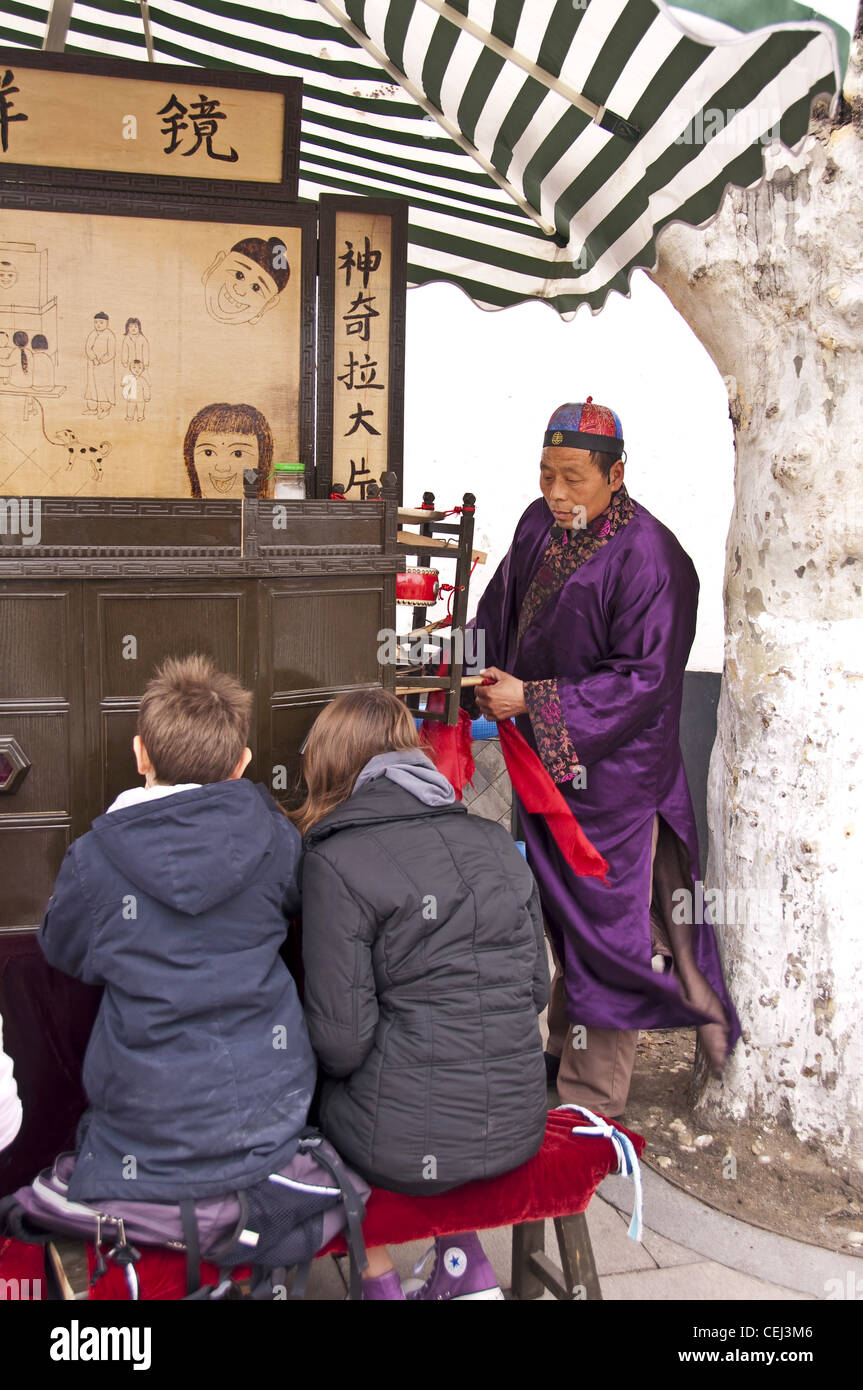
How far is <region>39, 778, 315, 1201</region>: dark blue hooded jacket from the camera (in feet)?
6.40

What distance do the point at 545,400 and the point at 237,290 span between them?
294cm

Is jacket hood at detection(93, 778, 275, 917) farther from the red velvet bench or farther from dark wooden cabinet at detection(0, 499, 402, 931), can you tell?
dark wooden cabinet at detection(0, 499, 402, 931)

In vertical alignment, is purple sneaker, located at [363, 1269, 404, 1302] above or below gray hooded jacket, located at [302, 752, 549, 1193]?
below

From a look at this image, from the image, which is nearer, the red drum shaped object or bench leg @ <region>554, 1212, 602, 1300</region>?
bench leg @ <region>554, 1212, 602, 1300</region>

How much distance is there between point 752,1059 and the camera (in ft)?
11.0

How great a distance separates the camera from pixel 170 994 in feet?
6.43

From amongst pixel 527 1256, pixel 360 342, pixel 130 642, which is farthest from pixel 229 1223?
pixel 360 342

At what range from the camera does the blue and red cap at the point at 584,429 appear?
3.44 metres

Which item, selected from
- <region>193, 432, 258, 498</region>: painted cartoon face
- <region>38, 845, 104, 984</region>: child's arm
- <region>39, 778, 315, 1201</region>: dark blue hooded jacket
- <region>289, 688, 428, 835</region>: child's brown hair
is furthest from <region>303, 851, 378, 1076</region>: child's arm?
<region>193, 432, 258, 498</region>: painted cartoon face

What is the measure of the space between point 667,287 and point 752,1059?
2229 mm

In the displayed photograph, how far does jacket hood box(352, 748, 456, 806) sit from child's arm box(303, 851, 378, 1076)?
0.21m

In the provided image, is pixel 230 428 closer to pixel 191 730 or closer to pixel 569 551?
pixel 569 551

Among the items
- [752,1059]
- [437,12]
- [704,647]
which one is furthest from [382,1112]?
[704,647]

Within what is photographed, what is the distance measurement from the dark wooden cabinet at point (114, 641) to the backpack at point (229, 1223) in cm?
38
